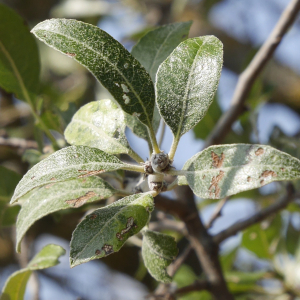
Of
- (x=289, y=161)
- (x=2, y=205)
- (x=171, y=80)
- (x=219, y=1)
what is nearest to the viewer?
(x=289, y=161)

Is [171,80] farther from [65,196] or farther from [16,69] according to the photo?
[16,69]

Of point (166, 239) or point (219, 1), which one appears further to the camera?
point (219, 1)

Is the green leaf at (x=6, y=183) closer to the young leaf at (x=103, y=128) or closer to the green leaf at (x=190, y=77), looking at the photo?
the young leaf at (x=103, y=128)

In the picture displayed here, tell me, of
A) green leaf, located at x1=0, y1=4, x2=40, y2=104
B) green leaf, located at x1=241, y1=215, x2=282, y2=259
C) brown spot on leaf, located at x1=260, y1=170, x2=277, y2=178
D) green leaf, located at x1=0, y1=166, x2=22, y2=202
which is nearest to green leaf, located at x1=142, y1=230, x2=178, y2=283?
brown spot on leaf, located at x1=260, y1=170, x2=277, y2=178

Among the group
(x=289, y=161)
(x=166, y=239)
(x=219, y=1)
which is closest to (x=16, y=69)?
(x=166, y=239)

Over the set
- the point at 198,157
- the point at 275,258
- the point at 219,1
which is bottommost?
the point at 275,258

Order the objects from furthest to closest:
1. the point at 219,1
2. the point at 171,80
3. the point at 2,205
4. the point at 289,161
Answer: the point at 219,1 → the point at 2,205 → the point at 171,80 → the point at 289,161

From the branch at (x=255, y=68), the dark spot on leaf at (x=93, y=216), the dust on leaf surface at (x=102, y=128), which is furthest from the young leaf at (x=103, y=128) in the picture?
the branch at (x=255, y=68)
